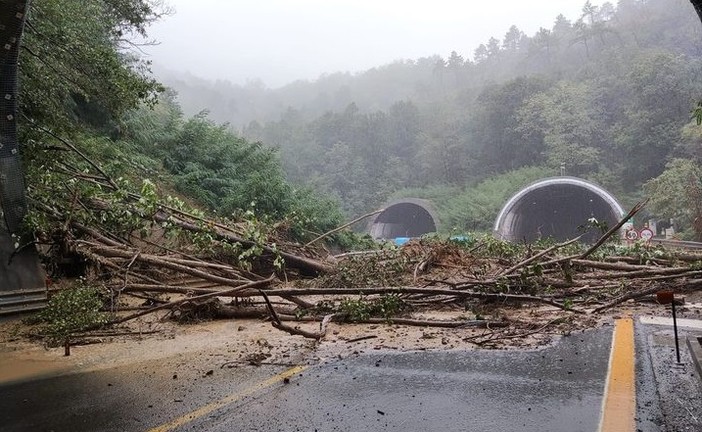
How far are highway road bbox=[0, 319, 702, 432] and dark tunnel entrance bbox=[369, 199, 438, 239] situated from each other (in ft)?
142

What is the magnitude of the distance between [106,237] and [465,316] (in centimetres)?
616

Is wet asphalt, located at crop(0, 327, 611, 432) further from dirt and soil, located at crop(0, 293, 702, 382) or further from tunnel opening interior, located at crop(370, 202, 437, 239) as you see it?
tunnel opening interior, located at crop(370, 202, 437, 239)

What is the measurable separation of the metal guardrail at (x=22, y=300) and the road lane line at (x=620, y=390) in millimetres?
6915

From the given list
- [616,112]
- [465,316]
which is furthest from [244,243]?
[616,112]

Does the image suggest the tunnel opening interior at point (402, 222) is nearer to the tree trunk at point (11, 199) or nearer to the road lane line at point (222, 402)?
the tree trunk at point (11, 199)

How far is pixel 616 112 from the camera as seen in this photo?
5178 centimetres

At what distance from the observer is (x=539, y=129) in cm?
5491

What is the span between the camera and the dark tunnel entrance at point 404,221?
4919 cm

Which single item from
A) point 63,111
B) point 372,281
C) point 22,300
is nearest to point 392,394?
point 372,281

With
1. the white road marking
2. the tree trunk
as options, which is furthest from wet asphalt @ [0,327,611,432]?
the tree trunk

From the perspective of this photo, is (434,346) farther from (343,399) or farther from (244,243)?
(244,243)

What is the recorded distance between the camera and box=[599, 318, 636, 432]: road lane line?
2.74m

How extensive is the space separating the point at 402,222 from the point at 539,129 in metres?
18.5

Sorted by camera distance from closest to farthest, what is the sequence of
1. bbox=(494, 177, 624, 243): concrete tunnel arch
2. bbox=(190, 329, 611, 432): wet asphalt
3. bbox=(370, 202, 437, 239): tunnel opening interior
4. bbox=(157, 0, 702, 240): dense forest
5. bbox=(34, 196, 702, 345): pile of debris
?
bbox=(190, 329, 611, 432): wet asphalt, bbox=(34, 196, 702, 345): pile of debris, bbox=(494, 177, 624, 243): concrete tunnel arch, bbox=(157, 0, 702, 240): dense forest, bbox=(370, 202, 437, 239): tunnel opening interior
